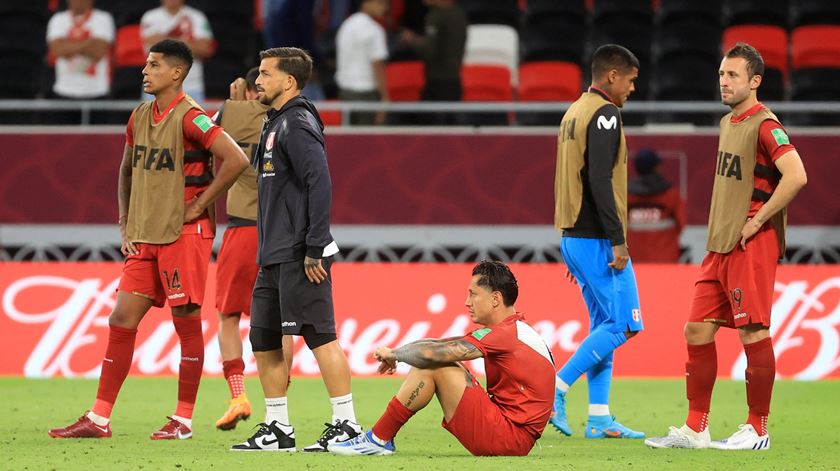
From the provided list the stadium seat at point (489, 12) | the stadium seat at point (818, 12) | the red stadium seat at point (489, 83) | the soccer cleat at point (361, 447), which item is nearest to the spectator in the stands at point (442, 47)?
the red stadium seat at point (489, 83)

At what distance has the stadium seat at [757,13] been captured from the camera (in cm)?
1780

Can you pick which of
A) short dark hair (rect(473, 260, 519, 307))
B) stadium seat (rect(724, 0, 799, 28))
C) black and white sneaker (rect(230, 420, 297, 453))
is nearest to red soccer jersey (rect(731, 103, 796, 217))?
short dark hair (rect(473, 260, 519, 307))

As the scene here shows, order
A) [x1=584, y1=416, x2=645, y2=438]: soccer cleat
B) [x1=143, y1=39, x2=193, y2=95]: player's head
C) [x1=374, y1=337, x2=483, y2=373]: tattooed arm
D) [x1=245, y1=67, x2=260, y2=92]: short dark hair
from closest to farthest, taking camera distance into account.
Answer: [x1=374, y1=337, x2=483, y2=373]: tattooed arm < [x1=143, y1=39, x2=193, y2=95]: player's head < [x1=584, y1=416, x2=645, y2=438]: soccer cleat < [x1=245, y1=67, x2=260, y2=92]: short dark hair

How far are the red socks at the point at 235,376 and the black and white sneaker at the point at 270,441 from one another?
150 centimetres

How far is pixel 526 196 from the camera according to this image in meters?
15.7

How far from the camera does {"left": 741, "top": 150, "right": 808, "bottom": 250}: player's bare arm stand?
8188 mm

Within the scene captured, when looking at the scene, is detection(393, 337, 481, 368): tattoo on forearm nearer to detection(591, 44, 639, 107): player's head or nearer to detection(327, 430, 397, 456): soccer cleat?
detection(327, 430, 397, 456): soccer cleat

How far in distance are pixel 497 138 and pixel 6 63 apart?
19.5 ft

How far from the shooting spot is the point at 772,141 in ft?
27.4

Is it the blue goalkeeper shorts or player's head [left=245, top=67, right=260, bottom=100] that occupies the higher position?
player's head [left=245, top=67, right=260, bottom=100]

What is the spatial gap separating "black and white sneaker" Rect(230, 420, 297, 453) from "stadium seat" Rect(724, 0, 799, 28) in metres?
11.5

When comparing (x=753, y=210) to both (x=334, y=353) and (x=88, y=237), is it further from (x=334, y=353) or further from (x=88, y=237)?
(x=88, y=237)

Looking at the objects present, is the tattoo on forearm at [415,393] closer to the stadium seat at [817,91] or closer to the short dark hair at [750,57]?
the short dark hair at [750,57]

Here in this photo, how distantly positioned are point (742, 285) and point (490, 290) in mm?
1694
